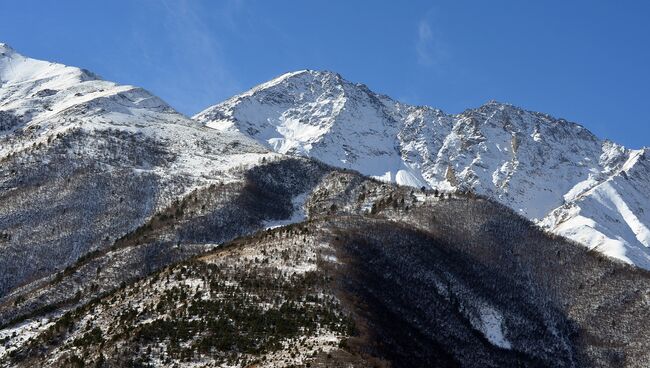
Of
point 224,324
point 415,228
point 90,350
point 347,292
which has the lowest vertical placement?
point 90,350

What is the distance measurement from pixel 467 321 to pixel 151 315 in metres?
72.3

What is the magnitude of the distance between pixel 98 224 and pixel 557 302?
352ft

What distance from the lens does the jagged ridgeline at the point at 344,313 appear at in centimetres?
10619

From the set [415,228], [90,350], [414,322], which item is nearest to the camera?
[90,350]

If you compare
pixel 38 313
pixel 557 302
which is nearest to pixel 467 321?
pixel 557 302

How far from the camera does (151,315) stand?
118 metres

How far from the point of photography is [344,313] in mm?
119938

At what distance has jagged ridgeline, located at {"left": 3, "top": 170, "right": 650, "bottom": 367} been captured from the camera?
10619 centimetres

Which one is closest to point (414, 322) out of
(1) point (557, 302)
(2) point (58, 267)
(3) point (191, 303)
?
(3) point (191, 303)

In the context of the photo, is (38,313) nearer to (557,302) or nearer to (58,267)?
(58,267)

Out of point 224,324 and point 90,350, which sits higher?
point 224,324

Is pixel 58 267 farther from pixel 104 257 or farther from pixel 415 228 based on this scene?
pixel 415 228

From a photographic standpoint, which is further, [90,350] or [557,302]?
[557,302]

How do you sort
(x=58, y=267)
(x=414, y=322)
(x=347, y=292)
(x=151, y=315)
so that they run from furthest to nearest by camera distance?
(x=58, y=267) < (x=414, y=322) < (x=347, y=292) < (x=151, y=315)
